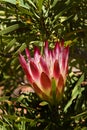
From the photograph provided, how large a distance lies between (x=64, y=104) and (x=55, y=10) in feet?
0.87

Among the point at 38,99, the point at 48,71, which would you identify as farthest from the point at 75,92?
the point at 48,71

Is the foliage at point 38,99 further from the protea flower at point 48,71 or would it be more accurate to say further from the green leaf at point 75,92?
the protea flower at point 48,71

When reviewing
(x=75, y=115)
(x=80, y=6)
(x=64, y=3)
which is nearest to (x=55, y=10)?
(x=64, y=3)

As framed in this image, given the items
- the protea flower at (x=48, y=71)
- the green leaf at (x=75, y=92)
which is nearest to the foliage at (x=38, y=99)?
the green leaf at (x=75, y=92)

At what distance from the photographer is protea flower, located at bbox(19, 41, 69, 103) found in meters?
0.84

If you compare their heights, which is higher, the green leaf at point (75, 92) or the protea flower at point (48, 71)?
the protea flower at point (48, 71)

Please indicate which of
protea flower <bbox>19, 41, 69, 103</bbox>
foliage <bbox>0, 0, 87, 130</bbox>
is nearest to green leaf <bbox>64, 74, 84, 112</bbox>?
foliage <bbox>0, 0, 87, 130</bbox>

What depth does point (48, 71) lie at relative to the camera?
2.78 ft

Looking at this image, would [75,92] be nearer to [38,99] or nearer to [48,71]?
[38,99]

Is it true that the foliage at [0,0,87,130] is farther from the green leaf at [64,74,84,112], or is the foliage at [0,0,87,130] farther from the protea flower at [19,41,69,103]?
the protea flower at [19,41,69,103]

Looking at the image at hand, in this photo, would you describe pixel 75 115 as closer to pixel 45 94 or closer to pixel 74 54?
pixel 45 94

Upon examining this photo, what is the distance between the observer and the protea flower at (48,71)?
84 cm

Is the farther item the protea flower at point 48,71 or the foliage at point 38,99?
the foliage at point 38,99

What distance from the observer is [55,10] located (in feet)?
3.69
